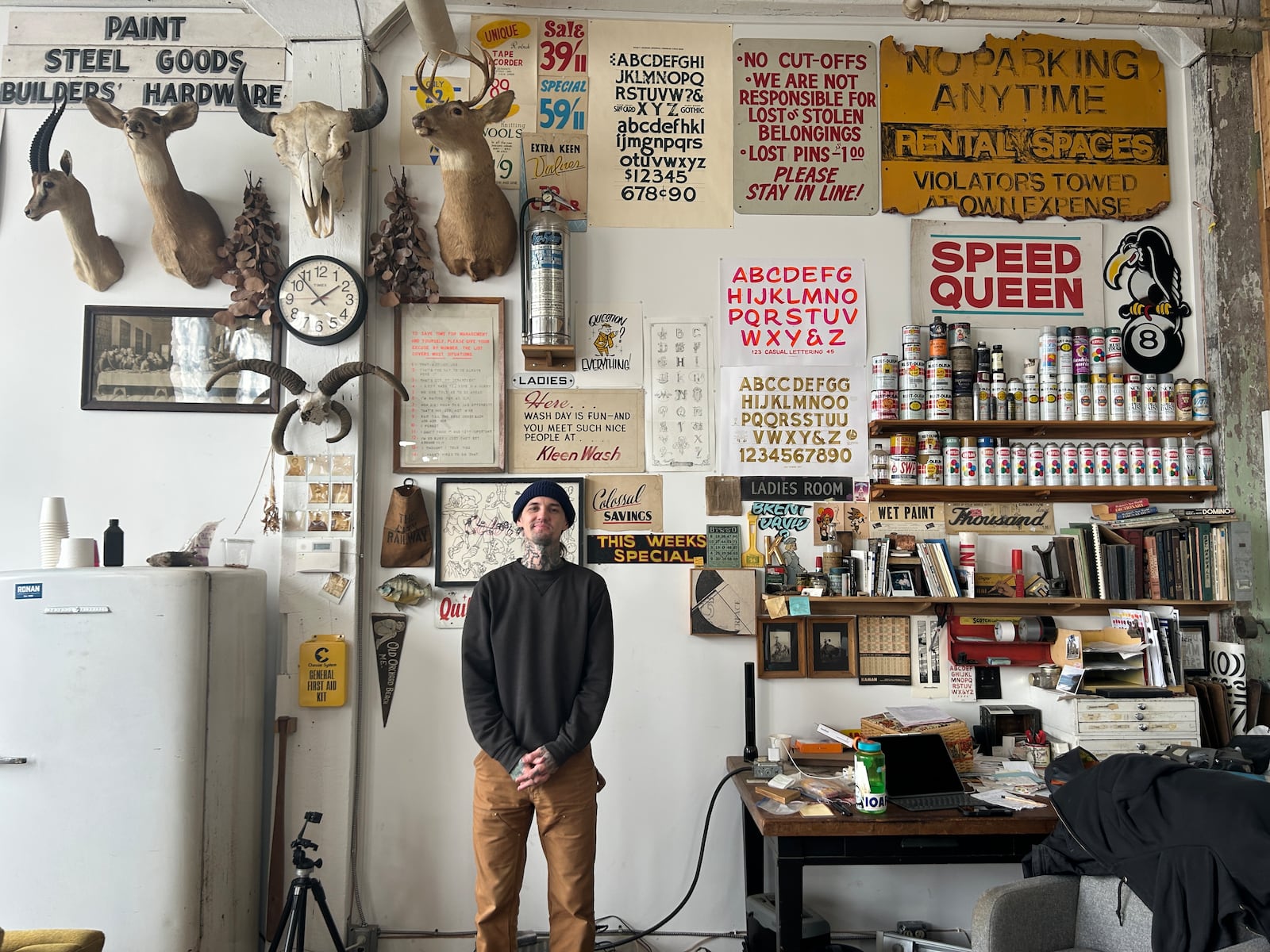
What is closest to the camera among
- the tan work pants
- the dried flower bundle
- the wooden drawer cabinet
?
the tan work pants

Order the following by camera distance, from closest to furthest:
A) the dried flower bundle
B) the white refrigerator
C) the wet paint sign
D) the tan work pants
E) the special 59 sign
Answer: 1. the white refrigerator
2. the tan work pants
3. the dried flower bundle
4. the special 59 sign
5. the wet paint sign

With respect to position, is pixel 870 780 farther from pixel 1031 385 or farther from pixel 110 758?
pixel 110 758

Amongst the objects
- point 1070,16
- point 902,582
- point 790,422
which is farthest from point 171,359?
point 1070,16

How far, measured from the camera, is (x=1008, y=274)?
3738mm

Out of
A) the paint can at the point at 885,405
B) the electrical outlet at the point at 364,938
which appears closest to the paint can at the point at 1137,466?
the paint can at the point at 885,405

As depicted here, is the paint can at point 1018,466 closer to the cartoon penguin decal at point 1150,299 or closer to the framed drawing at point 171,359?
the cartoon penguin decal at point 1150,299

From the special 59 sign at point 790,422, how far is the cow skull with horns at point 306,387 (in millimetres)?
1329

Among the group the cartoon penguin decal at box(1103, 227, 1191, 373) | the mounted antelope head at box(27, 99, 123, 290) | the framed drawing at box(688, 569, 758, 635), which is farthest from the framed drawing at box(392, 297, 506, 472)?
the cartoon penguin decal at box(1103, 227, 1191, 373)

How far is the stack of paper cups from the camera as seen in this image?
316 cm

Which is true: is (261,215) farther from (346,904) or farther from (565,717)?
(346,904)

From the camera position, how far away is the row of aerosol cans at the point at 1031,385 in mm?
3545

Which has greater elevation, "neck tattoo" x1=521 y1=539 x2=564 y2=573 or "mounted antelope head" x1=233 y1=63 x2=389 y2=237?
"mounted antelope head" x1=233 y1=63 x2=389 y2=237

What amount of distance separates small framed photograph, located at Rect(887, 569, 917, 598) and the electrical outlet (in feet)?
7.77

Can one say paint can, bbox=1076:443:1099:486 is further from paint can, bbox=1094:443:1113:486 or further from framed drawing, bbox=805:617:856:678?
framed drawing, bbox=805:617:856:678
